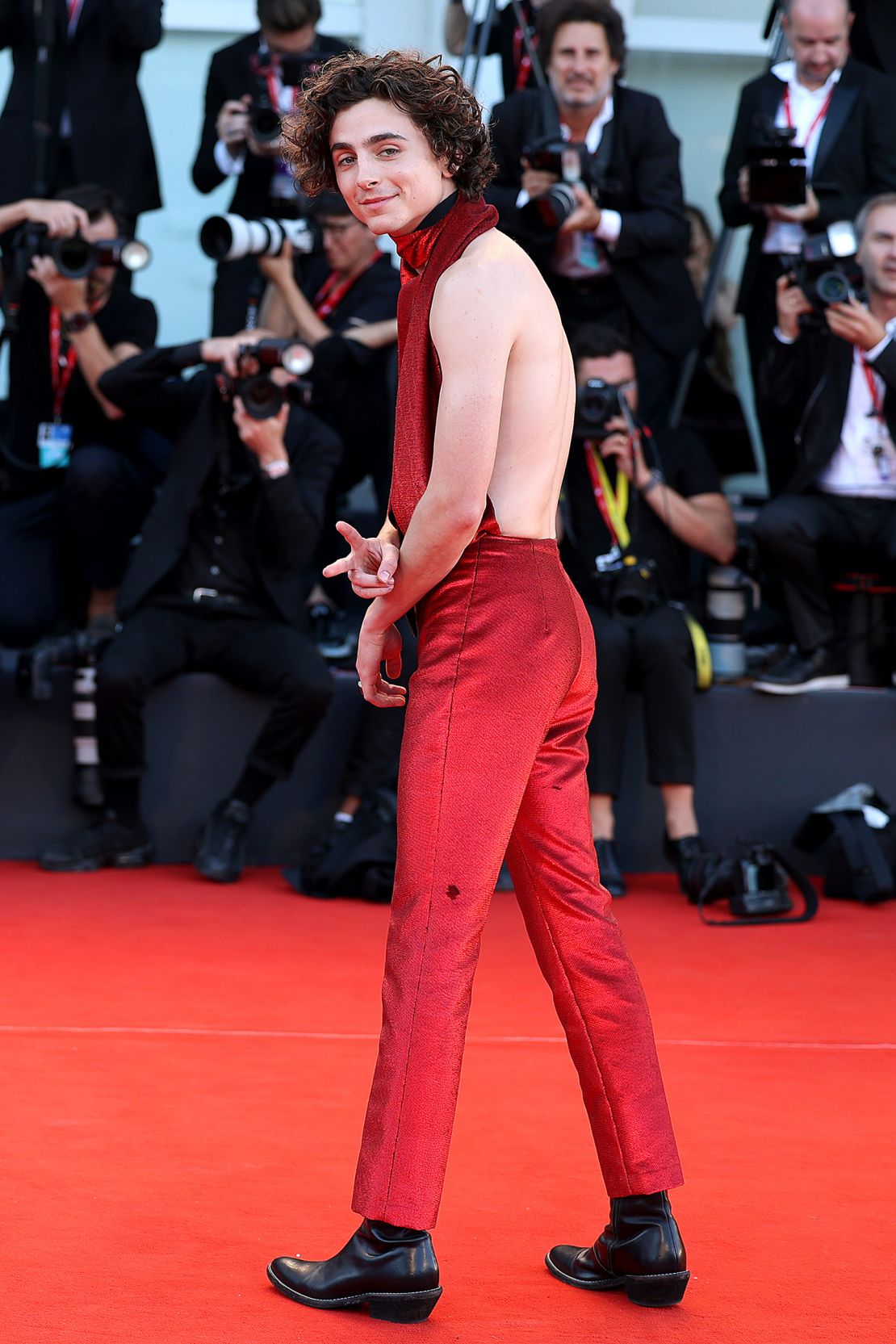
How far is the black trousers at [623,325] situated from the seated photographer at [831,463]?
0.54 m

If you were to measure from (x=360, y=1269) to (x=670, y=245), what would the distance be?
423 cm

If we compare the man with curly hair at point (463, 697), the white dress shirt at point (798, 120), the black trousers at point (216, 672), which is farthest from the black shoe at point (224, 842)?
the man with curly hair at point (463, 697)

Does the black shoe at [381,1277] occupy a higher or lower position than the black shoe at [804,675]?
lower

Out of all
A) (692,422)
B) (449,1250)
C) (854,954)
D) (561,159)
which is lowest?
(854,954)

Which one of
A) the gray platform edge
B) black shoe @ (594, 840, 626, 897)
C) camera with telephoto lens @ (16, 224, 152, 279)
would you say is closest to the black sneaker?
the gray platform edge

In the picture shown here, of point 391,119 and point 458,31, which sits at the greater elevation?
point 458,31

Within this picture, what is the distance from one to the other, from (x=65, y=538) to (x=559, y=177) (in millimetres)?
1898

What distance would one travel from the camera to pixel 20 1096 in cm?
296

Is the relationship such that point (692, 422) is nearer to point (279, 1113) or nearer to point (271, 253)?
point (271, 253)

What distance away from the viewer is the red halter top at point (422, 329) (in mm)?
2201

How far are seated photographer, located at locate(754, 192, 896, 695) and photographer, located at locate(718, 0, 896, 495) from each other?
0.82 feet

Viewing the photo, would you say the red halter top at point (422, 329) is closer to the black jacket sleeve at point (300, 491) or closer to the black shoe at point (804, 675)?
the black jacket sleeve at point (300, 491)

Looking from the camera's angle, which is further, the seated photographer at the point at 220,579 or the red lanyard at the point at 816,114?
the red lanyard at the point at 816,114

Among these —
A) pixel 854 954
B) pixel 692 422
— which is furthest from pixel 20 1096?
pixel 692 422
